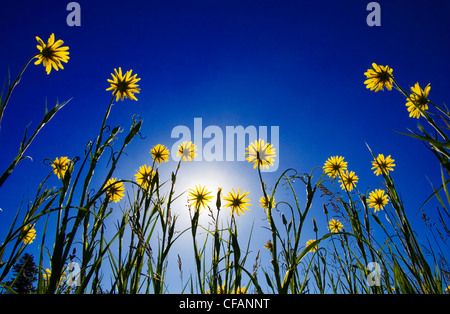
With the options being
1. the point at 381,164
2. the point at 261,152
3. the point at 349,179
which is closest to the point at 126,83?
the point at 261,152

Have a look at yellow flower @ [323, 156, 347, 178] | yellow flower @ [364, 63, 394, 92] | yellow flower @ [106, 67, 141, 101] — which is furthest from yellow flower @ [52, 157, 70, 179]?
yellow flower @ [323, 156, 347, 178]

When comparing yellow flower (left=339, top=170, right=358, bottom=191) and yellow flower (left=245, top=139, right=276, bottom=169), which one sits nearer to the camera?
yellow flower (left=245, top=139, right=276, bottom=169)

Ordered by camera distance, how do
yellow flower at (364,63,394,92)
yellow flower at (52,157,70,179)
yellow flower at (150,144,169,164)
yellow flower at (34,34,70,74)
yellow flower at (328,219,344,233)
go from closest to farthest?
yellow flower at (52,157,70,179), yellow flower at (34,34,70,74), yellow flower at (364,63,394,92), yellow flower at (150,144,169,164), yellow flower at (328,219,344,233)

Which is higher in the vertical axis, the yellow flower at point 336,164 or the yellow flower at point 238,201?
the yellow flower at point 336,164

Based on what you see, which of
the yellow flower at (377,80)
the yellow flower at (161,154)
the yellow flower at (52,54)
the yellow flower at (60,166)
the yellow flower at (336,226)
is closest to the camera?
the yellow flower at (60,166)

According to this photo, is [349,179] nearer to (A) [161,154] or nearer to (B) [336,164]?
(B) [336,164]

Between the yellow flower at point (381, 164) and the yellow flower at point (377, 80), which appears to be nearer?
the yellow flower at point (381, 164)

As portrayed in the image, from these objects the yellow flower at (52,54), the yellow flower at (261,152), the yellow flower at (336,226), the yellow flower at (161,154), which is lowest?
the yellow flower at (336,226)

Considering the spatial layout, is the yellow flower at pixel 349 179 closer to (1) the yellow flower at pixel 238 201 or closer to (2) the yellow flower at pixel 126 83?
(1) the yellow flower at pixel 238 201

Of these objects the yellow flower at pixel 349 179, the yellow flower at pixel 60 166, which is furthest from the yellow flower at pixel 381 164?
the yellow flower at pixel 60 166

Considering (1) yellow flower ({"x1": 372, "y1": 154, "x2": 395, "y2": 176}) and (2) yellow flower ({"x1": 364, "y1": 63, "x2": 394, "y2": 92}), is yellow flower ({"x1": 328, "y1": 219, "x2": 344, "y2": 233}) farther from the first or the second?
(2) yellow flower ({"x1": 364, "y1": 63, "x2": 394, "y2": 92})
